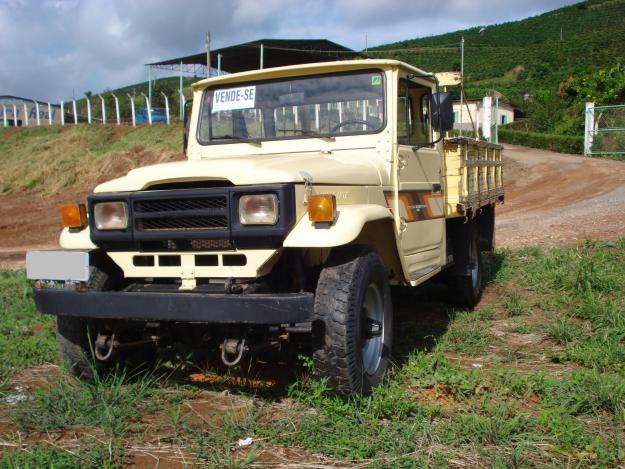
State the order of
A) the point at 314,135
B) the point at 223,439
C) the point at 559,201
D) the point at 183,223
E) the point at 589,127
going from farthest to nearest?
1. the point at 589,127
2. the point at 559,201
3. the point at 314,135
4. the point at 183,223
5. the point at 223,439

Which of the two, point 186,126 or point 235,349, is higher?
point 186,126

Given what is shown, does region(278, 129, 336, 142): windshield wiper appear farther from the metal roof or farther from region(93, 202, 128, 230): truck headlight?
the metal roof

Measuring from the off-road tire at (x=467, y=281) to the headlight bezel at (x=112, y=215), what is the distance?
136 inches

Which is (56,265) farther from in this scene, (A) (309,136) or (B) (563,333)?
(B) (563,333)

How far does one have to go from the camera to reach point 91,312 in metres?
Result: 3.50

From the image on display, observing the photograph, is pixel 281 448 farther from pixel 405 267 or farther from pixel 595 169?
pixel 595 169

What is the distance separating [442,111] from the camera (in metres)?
4.57

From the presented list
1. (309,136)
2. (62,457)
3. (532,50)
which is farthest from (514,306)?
(532,50)

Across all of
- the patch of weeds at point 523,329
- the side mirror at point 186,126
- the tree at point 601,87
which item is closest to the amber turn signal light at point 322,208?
the side mirror at point 186,126

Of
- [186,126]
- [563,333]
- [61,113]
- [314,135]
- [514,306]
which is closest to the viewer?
[314,135]

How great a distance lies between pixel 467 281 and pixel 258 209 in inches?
129

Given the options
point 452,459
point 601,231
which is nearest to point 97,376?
point 452,459

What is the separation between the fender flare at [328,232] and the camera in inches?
129

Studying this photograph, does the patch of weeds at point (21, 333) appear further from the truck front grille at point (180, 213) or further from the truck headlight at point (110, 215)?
the truck front grille at point (180, 213)
